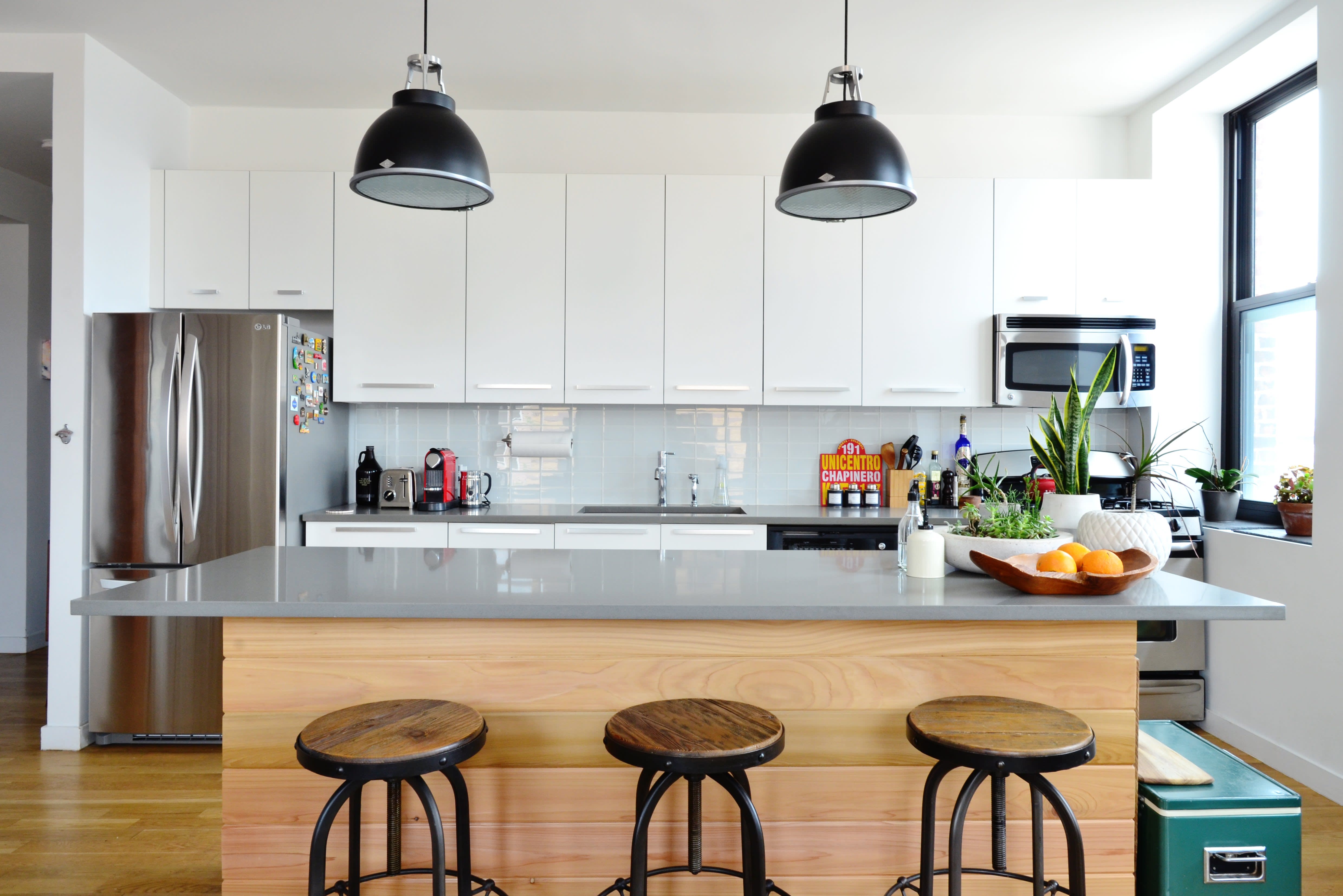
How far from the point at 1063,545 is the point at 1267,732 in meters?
2.02

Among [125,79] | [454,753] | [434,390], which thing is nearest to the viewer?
[454,753]

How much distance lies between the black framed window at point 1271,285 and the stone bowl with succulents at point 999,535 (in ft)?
5.95

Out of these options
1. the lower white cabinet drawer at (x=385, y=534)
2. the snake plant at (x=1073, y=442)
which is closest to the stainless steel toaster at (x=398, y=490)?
the lower white cabinet drawer at (x=385, y=534)

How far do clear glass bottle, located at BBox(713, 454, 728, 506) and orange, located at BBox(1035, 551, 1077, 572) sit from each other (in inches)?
93.0

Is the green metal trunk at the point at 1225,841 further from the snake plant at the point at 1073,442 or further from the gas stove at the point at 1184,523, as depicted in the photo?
the gas stove at the point at 1184,523

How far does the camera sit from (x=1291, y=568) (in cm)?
299

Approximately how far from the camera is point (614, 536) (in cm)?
353

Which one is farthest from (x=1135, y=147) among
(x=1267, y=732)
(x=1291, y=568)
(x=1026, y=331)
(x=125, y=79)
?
(x=125, y=79)

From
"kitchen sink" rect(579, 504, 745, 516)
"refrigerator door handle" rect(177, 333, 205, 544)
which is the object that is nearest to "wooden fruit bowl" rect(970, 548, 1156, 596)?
"kitchen sink" rect(579, 504, 745, 516)

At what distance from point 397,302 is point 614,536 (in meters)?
1.44

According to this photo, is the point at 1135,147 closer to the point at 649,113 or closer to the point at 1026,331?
the point at 1026,331

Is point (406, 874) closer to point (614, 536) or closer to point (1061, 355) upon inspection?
point (614, 536)

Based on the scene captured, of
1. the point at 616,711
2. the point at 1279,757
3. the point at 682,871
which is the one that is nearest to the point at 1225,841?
the point at 682,871

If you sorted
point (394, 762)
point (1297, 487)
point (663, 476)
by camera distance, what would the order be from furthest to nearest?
point (663, 476)
point (1297, 487)
point (394, 762)
